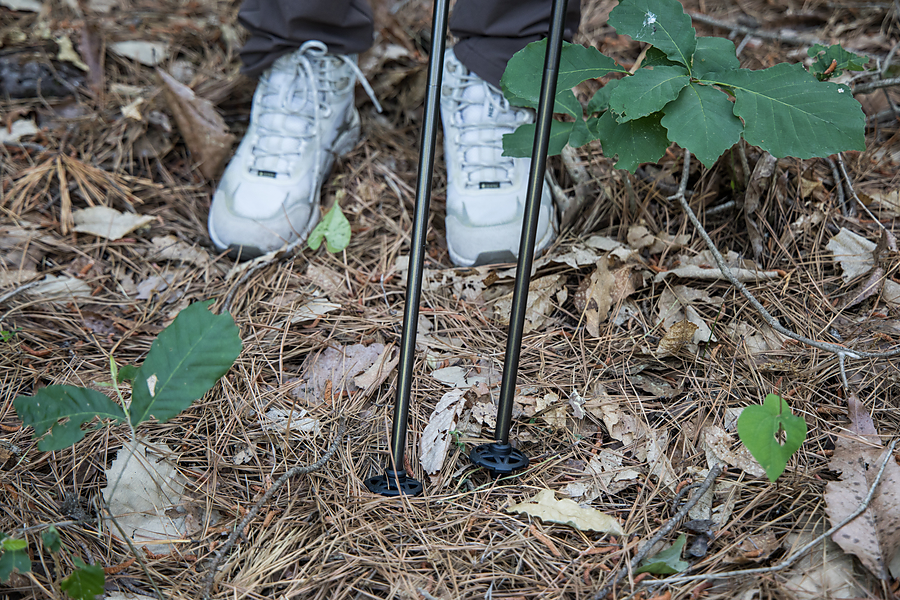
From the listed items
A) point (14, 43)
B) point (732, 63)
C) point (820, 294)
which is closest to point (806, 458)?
point (820, 294)

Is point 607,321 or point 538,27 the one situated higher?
point 538,27

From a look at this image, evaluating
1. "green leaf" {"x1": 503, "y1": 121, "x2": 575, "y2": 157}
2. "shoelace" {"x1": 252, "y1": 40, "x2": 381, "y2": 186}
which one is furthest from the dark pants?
"green leaf" {"x1": 503, "y1": 121, "x2": 575, "y2": 157}

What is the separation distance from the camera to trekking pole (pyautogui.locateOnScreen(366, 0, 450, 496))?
1221 millimetres

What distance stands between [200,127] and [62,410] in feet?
4.33

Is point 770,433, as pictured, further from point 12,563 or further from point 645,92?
point 12,563

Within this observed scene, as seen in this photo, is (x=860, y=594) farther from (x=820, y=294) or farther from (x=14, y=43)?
(x=14, y=43)

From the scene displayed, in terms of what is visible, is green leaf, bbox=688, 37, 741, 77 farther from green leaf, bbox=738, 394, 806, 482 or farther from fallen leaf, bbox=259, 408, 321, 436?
fallen leaf, bbox=259, 408, 321, 436

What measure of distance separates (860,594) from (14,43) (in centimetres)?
314

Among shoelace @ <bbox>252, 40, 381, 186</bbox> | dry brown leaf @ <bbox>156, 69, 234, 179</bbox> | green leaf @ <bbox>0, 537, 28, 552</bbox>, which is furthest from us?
dry brown leaf @ <bbox>156, 69, 234, 179</bbox>

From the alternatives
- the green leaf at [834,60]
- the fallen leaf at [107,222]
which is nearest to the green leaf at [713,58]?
the green leaf at [834,60]

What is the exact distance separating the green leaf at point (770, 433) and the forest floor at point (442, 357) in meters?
0.18

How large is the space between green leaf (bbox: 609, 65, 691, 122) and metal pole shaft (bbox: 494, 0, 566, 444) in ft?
0.49

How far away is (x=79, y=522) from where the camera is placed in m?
1.12

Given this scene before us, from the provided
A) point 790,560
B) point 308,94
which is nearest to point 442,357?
point 790,560
